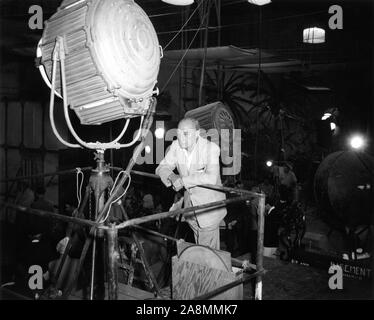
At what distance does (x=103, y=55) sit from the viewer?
2.89 metres

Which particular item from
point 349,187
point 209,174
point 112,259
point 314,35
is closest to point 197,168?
point 209,174

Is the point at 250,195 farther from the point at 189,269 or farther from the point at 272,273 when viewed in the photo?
the point at 272,273

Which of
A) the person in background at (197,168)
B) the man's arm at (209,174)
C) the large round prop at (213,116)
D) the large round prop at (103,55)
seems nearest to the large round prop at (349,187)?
the large round prop at (213,116)

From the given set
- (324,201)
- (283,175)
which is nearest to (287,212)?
(324,201)

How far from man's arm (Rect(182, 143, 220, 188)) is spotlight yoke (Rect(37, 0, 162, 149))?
39.7 inches

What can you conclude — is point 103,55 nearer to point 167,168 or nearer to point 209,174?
point 167,168

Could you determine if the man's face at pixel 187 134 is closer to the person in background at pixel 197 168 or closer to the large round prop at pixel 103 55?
the person in background at pixel 197 168

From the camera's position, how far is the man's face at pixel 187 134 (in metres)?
4.27

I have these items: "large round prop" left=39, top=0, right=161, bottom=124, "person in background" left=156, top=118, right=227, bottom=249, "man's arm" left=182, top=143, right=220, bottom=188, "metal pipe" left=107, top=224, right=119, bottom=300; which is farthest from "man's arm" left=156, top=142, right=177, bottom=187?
"metal pipe" left=107, top=224, right=119, bottom=300

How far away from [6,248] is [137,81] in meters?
9.94

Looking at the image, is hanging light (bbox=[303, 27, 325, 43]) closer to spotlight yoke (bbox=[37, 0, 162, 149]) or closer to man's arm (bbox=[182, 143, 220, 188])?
man's arm (bbox=[182, 143, 220, 188])

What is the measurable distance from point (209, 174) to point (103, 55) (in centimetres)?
186

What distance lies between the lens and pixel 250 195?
11.5 feet

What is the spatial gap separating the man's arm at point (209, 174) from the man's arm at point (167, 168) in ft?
0.79
